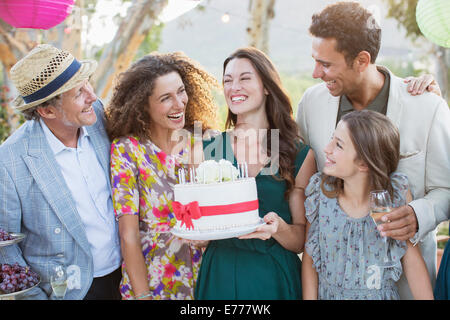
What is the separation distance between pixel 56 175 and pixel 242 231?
1.20 meters

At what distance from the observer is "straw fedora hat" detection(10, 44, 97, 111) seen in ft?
9.02

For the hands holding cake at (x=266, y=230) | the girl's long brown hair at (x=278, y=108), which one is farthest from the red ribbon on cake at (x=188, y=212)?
the girl's long brown hair at (x=278, y=108)

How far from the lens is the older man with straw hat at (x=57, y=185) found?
8.88 ft

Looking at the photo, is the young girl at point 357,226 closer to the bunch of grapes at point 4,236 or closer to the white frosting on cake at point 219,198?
the white frosting on cake at point 219,198

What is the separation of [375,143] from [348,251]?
0.60 meters

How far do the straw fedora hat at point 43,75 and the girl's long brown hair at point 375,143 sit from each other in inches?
65.3

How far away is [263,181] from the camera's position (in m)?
2.78

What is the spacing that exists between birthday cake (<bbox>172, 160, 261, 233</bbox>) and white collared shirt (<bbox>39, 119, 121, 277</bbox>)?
66 centimetres

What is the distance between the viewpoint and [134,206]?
9.17 feet

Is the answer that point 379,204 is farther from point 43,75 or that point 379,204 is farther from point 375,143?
point 43,75

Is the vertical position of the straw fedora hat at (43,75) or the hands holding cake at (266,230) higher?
the straw fedora hat at (43,75)

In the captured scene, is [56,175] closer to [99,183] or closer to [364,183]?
[99,183]

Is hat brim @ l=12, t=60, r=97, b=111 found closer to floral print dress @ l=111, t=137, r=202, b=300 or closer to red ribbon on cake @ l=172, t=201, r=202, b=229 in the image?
floral print dress @ l=111, t=137, r=202, b=300
